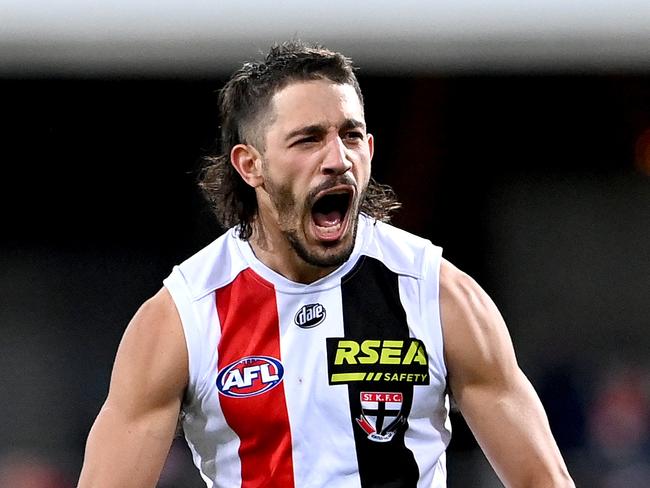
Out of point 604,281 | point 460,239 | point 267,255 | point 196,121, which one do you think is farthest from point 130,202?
point 267,255

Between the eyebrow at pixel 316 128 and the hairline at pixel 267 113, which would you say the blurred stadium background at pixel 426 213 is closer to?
the hairline at pixel 267 113

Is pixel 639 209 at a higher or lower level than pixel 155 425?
higher

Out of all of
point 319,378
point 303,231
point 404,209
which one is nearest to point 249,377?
point 319,378

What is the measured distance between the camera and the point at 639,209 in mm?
8555

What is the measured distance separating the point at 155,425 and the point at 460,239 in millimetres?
5187

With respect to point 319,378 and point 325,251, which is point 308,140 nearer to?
point 325,251

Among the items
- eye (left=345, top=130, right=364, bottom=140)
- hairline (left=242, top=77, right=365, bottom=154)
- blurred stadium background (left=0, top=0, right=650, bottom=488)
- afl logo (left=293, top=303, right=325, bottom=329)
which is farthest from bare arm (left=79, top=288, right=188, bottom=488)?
blurred stadium background (left=0, top=0, right=650, bottom=488)

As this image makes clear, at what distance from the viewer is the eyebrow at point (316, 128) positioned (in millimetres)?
3090

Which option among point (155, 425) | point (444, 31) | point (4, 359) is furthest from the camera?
point (4, 359)

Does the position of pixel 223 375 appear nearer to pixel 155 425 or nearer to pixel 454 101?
pixel 155 425

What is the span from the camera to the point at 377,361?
3.19m

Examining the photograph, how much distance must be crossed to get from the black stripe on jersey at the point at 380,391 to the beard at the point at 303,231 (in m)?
0.12

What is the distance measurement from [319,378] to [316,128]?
63 cm

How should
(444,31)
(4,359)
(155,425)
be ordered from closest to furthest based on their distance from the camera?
(155,425) < (444,31) < (4,359)
